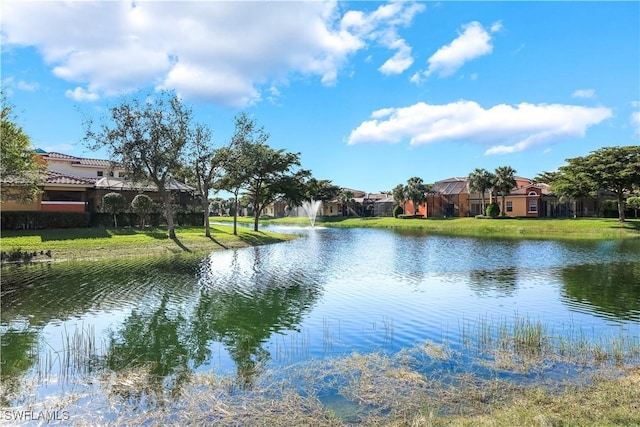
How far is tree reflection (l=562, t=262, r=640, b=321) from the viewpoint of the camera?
17078 millimetres

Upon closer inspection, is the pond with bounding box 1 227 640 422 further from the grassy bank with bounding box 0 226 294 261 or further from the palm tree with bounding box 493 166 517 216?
the palm tree with bounding box 493 166 517 216

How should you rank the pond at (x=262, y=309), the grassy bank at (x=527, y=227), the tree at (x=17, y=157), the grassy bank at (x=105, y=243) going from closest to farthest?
1. the pond at (x=262, y=309)
2. the tree at (x=17, y=157)
3. the grassy bank at (x=105, y=243)
4. the grassy bank at (x=527, y=227)

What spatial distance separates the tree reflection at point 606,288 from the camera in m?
17.1

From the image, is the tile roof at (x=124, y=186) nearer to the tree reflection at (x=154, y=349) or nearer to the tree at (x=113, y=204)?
the tree at (x=113, y=204)

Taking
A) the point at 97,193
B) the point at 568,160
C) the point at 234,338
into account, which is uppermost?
the point at 568,160

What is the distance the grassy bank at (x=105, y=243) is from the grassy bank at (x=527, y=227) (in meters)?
35.3

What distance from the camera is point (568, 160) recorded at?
69.1 m

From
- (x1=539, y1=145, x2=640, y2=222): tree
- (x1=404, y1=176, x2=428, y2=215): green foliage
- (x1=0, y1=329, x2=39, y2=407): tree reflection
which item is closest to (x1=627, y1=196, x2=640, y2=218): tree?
(x1=539, y1=145, x2=640, y2=222): tree

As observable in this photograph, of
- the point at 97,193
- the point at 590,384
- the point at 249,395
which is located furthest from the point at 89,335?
the point at 97,193

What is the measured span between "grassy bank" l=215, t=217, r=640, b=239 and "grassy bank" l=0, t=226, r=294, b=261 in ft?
116

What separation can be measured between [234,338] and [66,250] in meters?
24.5

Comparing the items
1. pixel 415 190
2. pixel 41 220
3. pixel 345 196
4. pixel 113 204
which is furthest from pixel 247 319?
pixel 345 196

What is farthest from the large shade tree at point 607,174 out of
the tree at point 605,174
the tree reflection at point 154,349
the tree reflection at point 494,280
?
the tree reflection at point 154,349

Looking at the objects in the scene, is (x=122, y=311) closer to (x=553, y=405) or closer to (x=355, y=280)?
(x=355, y=280)
